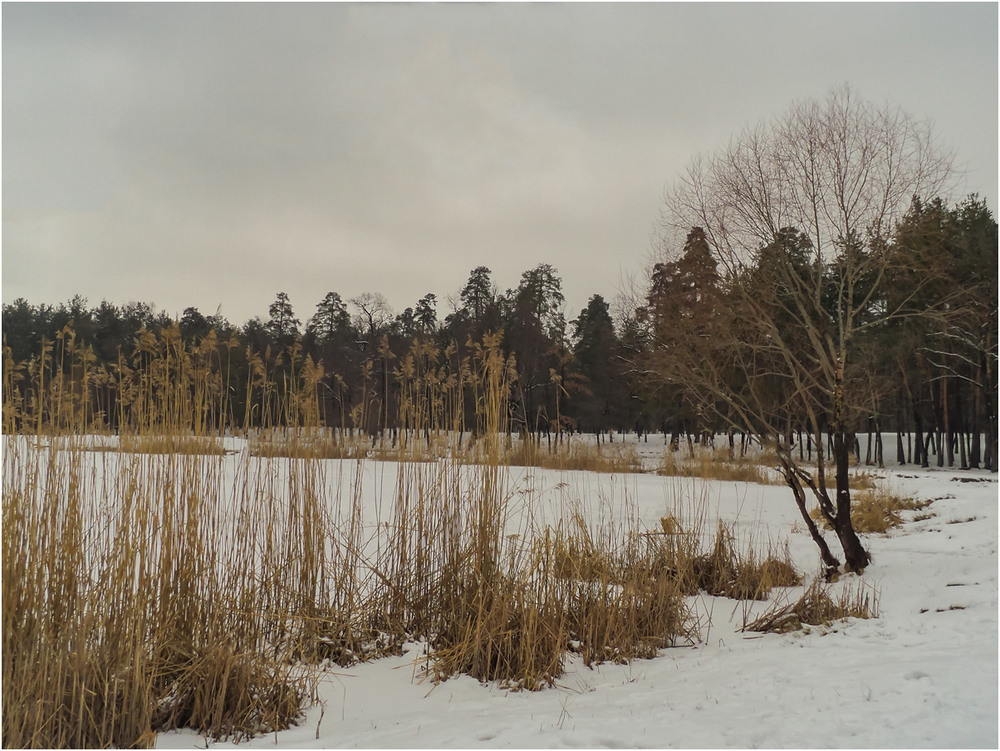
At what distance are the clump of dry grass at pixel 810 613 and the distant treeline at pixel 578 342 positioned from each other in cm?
188

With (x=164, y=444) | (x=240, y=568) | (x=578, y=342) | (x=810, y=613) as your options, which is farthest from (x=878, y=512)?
(x=578, y=342)

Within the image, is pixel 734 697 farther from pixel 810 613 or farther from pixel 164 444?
pixel 164 444

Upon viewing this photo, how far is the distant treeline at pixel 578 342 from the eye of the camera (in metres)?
3.91

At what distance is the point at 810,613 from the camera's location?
172 inches

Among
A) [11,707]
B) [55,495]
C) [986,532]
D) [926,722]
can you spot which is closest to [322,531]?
[55,495]

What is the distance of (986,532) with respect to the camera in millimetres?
7477

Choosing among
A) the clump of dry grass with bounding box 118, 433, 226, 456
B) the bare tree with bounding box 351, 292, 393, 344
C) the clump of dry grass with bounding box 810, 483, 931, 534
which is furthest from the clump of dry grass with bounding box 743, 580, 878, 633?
the bare tree with bounding box 351, 292, 393, 344

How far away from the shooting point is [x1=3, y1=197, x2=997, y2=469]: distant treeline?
154 inches

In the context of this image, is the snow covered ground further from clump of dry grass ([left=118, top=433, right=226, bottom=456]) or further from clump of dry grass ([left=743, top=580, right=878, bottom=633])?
clump of dry grass ([left=118, top=433, right=226, bottom=456])

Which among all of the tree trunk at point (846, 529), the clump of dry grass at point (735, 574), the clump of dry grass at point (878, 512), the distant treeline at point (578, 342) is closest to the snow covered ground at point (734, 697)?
the clump of dry grass at point (735, 574)

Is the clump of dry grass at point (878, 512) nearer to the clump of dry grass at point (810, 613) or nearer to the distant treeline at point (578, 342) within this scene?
the distant treeline at point (578, 342)

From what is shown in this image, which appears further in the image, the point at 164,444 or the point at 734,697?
the point at 164,444

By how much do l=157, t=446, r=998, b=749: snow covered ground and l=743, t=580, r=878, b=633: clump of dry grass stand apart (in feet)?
0.37

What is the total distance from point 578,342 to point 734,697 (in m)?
33.4
